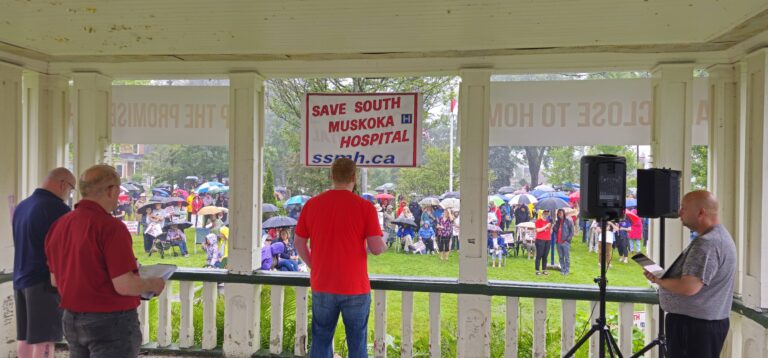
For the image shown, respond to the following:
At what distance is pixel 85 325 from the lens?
1.94 m

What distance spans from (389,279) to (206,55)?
6.93 feet

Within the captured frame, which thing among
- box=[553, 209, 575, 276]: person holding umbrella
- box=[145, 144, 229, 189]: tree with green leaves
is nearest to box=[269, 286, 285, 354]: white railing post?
box=[553, 209, 575, 276]: person holding umbrella

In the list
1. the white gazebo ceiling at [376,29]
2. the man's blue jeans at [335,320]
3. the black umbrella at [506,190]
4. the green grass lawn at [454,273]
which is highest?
the white gazebo ceiling at [376,29]

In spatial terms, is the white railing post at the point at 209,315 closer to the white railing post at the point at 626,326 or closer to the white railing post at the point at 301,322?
the white railing post at the point at 301,322

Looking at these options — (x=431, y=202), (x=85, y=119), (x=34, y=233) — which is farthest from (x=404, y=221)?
(x=34, y=233)

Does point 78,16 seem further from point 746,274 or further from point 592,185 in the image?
point 746,274

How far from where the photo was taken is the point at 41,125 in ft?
12.6

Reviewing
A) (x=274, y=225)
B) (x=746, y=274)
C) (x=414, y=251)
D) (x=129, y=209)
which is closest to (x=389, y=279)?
(x=746, y=274)

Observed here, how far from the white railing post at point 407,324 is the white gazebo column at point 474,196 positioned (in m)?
0.37

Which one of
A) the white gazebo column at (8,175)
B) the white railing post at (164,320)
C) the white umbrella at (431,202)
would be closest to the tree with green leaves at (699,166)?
the white umbrella at (431,202)

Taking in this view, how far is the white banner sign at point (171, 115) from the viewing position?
382 centimetres

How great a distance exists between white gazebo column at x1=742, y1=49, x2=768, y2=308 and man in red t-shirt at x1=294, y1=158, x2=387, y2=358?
2.22 metres

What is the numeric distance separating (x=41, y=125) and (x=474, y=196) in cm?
350

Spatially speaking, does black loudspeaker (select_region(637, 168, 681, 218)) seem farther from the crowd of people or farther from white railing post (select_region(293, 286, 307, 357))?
white railing post (select_region(293, 286, 307, 357))
